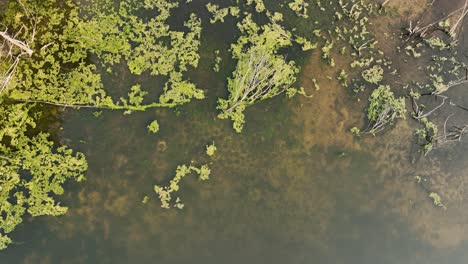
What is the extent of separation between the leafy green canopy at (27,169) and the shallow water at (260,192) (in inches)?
4.6

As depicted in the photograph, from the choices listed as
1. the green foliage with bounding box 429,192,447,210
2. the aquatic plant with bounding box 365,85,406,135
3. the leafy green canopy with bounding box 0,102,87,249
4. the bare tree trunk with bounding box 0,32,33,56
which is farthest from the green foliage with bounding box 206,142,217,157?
the green foliage with bounding box 429,192,447,210

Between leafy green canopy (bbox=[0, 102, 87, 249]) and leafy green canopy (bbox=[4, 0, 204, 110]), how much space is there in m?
0.26

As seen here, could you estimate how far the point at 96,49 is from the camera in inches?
163

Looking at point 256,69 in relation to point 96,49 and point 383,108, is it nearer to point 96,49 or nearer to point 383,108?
point 383,108

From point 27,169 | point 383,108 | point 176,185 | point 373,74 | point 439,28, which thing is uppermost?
point 439,28

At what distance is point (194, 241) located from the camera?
4.07 meters

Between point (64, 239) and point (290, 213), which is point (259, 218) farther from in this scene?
point (64, 239)

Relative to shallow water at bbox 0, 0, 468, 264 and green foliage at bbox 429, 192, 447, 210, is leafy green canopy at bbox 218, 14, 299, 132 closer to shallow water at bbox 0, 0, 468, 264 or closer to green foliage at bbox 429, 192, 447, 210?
shallow water at bbox 0, 0, 468, 264

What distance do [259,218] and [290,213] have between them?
0.30 meters

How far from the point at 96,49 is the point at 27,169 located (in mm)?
1283

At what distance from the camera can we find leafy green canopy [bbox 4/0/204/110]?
13.4ft

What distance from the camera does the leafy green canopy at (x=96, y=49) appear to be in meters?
4.08

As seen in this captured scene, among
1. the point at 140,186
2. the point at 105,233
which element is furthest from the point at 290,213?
the point at 105,233

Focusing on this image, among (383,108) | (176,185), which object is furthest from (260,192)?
(383,108)
